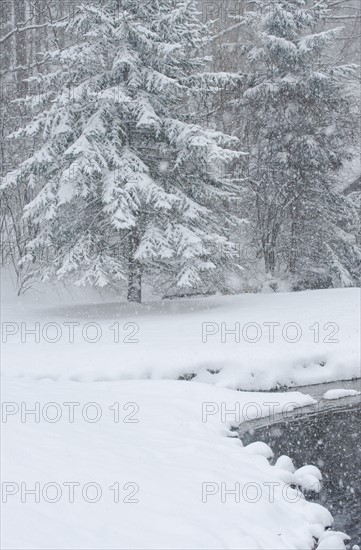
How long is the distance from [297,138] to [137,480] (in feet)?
50.3

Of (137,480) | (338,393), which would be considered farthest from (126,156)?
(137,480)

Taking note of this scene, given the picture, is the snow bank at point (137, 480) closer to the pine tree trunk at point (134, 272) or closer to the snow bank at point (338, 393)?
the snow bank at point (338, 393)

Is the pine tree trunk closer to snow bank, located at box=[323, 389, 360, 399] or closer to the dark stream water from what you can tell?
snow bank, located at box=[323, 389, 360, 399]

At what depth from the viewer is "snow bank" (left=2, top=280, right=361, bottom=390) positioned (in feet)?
36.8

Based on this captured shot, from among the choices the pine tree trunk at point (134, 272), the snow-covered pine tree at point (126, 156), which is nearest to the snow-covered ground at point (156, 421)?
the pine tree trunk at point (134, 272)

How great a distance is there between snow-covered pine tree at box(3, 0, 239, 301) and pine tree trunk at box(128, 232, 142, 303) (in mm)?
41

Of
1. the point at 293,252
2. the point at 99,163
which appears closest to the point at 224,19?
the point at 293,252

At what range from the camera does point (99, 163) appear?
1396 cm

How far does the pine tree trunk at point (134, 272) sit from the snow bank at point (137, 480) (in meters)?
5.64

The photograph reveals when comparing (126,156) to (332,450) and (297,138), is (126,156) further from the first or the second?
(332,450)

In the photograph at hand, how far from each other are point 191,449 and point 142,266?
25.8ft

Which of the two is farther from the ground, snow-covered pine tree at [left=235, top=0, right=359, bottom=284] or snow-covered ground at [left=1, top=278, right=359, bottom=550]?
snow-covered pine tree at [left=235, top=0, right=359, bottom=284]

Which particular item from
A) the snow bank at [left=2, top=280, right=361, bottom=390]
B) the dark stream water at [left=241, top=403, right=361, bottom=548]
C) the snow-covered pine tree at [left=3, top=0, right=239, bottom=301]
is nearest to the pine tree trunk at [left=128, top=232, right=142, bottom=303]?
the snow-covered pine tree at [left=3, top=0, right=239, bottom=301]

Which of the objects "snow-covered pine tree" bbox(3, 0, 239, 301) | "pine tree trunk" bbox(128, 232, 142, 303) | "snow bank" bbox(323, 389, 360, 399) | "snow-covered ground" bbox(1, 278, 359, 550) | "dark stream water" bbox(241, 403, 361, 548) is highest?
"snow-covered pine tree" bbox(3, 0, 239, 301)
